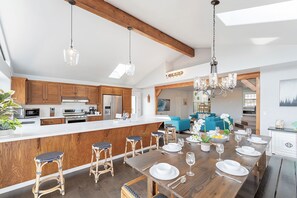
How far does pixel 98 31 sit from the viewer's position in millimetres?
3863

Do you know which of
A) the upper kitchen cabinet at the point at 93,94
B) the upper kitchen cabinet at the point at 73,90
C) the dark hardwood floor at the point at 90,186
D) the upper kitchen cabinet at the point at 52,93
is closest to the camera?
the dark hardwood floor at the point at 90,186

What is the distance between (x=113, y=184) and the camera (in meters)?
2.38

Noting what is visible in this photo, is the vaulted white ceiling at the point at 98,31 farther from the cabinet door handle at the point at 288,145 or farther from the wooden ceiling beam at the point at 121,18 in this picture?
the cabinet door handle at the point at 288,145

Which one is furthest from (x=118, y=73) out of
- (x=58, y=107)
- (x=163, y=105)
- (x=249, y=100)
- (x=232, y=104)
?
(x=249, y=100)

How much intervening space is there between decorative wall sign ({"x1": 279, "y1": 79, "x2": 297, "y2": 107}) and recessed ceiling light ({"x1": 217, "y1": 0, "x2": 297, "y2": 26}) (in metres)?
2.36

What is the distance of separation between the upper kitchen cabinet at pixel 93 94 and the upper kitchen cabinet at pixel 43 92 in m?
1.19

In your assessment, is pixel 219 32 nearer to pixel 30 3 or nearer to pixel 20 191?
pixel 30 3

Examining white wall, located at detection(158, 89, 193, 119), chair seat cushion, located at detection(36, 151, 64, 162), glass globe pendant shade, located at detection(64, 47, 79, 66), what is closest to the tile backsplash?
glass globe pendant shade, located at detection(64, 47, 79, 66)

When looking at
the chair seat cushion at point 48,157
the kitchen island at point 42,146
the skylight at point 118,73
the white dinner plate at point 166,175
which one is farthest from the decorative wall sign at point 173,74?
the chair seat cushion at point 48,157

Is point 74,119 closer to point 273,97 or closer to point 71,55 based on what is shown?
point 71,55

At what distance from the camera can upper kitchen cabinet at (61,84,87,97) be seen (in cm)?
536

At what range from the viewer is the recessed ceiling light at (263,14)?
1.93 m

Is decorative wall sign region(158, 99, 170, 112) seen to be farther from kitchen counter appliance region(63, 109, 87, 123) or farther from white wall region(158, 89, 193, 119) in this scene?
kitchen counter appliance region(63, 109, 87, 123)

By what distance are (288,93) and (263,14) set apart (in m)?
2.67
